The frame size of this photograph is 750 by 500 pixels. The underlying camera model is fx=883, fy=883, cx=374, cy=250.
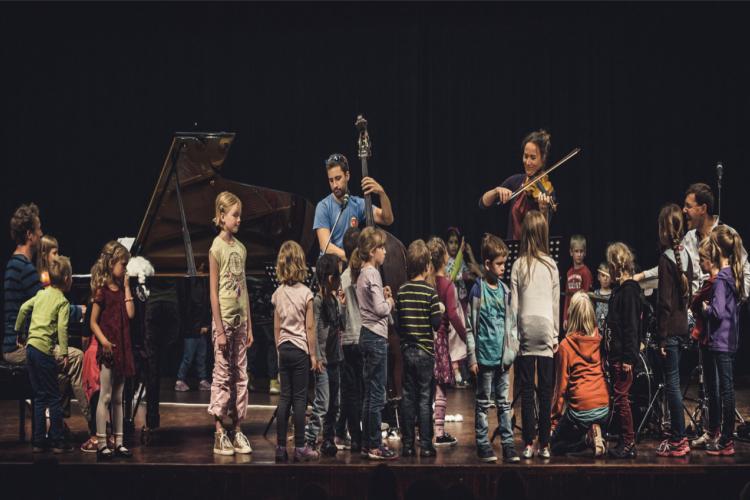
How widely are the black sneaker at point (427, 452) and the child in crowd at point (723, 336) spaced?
1789 millimetres

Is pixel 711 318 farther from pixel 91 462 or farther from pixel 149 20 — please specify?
pixel 149 20

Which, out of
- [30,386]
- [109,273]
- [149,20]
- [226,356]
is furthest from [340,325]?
[149,20]

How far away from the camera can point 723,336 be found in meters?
5.65

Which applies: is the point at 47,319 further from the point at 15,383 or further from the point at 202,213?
the point at 202,213

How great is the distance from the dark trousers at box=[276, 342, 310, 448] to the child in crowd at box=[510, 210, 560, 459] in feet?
4.44

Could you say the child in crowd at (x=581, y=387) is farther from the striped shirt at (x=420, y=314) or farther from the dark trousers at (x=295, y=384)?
the dark trousers at (x=295, y=384)

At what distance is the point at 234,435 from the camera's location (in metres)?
5.82

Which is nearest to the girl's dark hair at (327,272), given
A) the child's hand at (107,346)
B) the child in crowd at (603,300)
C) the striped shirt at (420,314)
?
the striped shirt at (420,314)

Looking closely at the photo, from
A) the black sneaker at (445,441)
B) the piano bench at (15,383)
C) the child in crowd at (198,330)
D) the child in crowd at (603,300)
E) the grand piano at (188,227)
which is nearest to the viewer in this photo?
the black sneaker at (445,441)

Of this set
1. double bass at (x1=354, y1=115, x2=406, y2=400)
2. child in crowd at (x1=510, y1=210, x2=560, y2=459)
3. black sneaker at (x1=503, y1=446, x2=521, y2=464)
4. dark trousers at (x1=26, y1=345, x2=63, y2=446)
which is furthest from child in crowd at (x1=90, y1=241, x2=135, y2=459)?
child in crowd at (x1=510, y1=210, x2=560, y2=459)

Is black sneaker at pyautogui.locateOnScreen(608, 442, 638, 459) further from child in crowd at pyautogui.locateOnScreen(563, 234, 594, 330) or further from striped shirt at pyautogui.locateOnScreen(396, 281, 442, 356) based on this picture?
child in crowd at pyautogui.locateOnScreen(563, 234, 594, 330)

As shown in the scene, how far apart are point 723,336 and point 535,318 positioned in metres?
1.27

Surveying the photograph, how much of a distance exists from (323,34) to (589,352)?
6.15 m

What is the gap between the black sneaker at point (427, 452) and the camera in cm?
554
